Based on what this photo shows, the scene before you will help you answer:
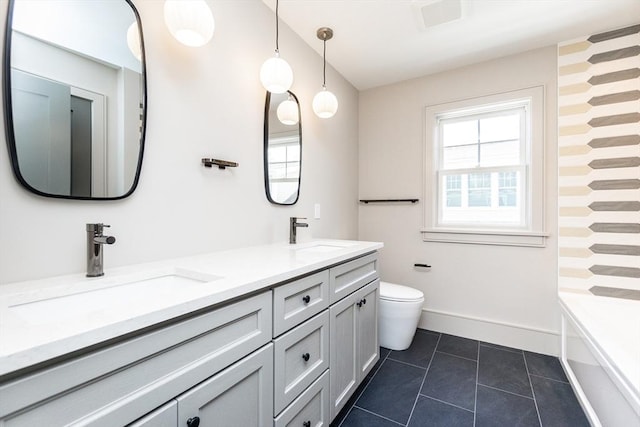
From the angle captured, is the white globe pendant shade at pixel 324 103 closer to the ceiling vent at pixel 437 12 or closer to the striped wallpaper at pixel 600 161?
the ceiling vent at pixel 437 12

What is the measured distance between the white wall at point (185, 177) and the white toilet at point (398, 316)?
0.96m

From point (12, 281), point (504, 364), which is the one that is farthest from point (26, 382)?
point (504, 364)

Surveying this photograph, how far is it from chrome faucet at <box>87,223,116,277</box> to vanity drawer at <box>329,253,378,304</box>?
35.6 inches

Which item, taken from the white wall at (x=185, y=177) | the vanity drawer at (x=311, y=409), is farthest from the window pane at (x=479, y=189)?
the vanity drawer at (x=311, y=409)

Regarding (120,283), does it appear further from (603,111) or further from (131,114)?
(603,111)

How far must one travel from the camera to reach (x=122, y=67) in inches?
42.7

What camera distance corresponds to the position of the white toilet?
2.14 m

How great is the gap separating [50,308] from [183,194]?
0.64 meters

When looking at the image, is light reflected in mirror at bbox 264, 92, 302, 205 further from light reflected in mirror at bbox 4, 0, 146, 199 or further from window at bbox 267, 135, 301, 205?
light reflected in mirror at bbox 4, 0, 146, 199

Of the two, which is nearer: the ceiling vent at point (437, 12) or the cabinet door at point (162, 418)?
the cabinet door at point (162, 418)

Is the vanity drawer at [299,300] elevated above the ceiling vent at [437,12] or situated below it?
below

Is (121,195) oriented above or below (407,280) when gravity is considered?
above

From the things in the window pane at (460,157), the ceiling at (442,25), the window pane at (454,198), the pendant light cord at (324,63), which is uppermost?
the ceiling at (442,25)

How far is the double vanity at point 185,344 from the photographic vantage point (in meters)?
0.50
